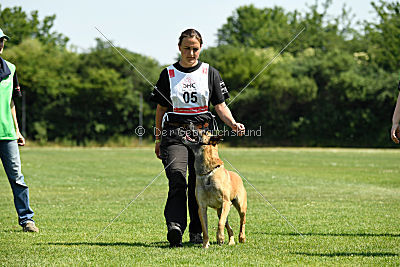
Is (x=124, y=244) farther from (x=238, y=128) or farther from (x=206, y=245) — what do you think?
(x=238, y=128)

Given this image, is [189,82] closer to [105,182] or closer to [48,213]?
[48,213]

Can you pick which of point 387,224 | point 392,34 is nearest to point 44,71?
point 392,34

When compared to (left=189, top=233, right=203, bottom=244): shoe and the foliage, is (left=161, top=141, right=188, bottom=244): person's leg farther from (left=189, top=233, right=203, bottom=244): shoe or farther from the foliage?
the foliage

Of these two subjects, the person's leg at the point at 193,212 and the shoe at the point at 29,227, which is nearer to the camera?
the person's leg at the point at 193,212

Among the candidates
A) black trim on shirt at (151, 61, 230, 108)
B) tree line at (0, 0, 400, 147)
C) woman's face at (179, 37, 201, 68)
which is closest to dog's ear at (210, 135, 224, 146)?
black trim on shirt at (151, 61, 230, 108)

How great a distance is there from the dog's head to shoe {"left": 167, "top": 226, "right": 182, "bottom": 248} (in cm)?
99

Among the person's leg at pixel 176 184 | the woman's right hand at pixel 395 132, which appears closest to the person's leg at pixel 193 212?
the person's leg at pixel 176 184

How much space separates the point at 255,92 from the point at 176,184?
43.5 m

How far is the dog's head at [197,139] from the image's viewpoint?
22.0ft

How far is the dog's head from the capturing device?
6719 millimetres

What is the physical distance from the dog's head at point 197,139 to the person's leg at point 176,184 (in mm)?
214

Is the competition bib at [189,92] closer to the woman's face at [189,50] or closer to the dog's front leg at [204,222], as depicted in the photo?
the woman's face at [189,50]

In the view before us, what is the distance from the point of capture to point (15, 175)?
7.96 meters

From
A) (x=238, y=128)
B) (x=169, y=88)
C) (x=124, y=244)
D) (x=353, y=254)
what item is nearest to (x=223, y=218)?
(x=238, y=128)
